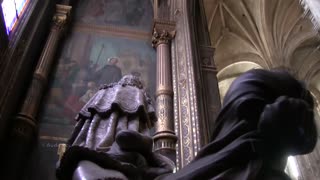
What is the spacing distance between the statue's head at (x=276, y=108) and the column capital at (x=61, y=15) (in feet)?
23.5

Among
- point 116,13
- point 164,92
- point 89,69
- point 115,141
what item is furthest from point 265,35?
point 115,141

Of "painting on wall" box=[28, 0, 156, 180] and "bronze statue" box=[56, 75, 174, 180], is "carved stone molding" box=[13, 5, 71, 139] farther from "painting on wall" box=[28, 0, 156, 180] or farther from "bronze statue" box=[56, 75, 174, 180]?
"bronze statue" box=[56, 75, 174, 180]

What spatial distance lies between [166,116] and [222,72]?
12644mm

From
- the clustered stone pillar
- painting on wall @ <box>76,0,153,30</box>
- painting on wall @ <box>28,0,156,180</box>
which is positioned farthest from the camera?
painting on wall @ <box>76,0,153,30</box>

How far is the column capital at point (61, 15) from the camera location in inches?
299

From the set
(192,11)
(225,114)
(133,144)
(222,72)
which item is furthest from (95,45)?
(222,72)

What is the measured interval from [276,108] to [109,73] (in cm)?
628

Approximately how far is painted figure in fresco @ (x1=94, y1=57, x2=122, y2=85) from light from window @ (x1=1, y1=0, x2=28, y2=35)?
6.32ft

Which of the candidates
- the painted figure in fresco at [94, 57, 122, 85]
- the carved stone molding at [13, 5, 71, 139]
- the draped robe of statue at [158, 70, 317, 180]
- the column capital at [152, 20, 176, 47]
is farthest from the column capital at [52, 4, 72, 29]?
the draped robe of statue at [158, 70, 317, 180]

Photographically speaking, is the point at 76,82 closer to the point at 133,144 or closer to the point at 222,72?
the point at 133,144

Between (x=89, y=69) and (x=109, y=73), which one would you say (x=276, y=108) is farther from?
(x=89, y=69)

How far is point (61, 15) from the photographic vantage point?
7.80 meters

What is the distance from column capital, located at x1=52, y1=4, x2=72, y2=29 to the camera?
7.58m

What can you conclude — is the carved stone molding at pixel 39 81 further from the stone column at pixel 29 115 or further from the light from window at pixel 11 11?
the light from window at pixel 11 11
